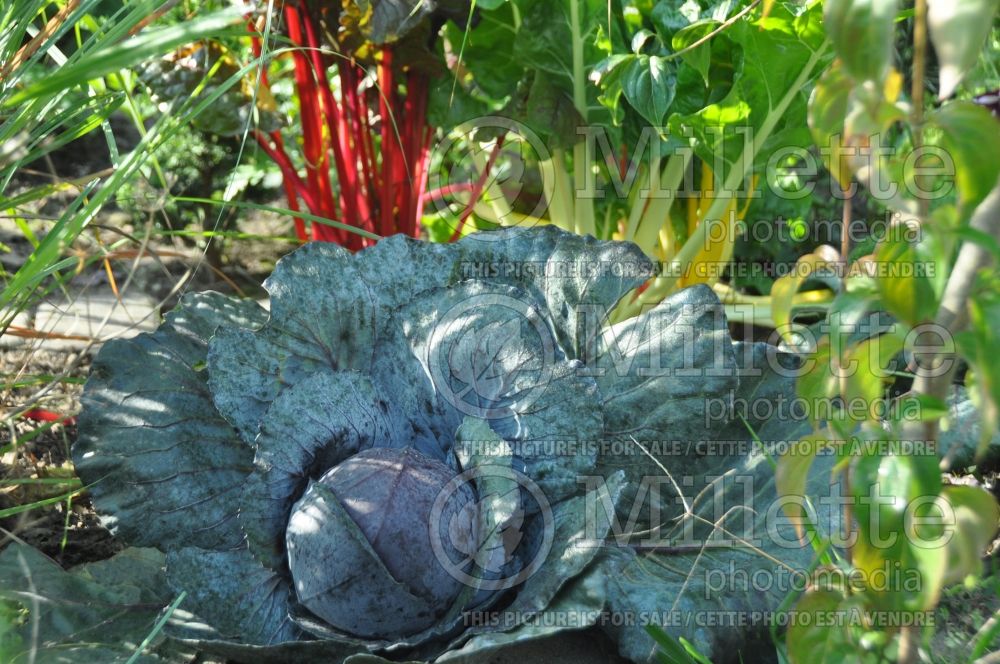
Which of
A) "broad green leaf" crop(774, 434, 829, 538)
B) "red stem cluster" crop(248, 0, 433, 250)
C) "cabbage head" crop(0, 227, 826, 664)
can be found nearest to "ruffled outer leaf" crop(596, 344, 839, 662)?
"cabbage head" crop(0, 227, 826, 664)

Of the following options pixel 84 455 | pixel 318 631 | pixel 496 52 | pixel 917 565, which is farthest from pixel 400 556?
pixel 496 52

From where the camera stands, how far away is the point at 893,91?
85 centimetres

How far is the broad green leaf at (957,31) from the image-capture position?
0.71 metres

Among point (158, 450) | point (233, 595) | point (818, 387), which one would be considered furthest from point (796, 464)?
point (158, 450)

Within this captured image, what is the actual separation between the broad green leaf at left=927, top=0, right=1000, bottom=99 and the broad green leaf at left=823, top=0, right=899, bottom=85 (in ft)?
0.12

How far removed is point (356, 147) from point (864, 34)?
6.12 feet

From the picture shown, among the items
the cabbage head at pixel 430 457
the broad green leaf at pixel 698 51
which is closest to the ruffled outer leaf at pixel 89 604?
the cabbage head at pixel 430 457

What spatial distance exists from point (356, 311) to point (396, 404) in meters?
0.17

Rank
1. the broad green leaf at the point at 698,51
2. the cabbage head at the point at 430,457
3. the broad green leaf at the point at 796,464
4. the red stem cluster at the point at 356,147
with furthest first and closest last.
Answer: the red stem cluster at the point at 356,147
the broad green leaf at the point at 698,51
the cabbage head at the point at 430,457
the broad green leaf at the point at 796,464

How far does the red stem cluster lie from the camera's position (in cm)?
240

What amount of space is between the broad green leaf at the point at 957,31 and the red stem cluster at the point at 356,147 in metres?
1.78

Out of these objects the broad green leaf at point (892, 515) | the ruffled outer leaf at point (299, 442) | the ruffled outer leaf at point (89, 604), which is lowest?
the ruffled outer leaf at point (89, 604)

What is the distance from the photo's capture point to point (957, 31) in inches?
28.3

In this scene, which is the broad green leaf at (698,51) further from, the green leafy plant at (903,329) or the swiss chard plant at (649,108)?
the green leafy plant at (903,329)
